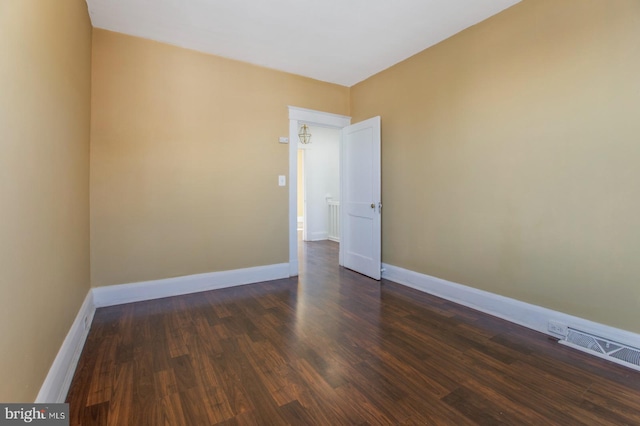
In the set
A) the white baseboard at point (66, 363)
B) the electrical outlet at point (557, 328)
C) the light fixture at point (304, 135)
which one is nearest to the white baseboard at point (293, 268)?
the white baseboard at point (66, 363)

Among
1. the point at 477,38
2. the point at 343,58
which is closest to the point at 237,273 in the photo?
the point at 343,58

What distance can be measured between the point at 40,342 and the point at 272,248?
8.41 feet

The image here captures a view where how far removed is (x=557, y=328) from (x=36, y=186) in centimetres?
347

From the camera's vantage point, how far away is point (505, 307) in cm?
258

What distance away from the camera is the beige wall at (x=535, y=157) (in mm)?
1965

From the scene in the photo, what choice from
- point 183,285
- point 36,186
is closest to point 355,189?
point 183,285

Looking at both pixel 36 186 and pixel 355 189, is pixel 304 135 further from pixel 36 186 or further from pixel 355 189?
pixel 36 186

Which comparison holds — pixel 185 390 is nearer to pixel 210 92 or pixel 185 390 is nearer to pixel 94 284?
pixel 94 284

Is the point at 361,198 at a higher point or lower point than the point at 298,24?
lower

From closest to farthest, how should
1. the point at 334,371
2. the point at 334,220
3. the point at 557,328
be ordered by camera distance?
1. the point at 334,371
2. the point at 557,328
3. the point at 334,220

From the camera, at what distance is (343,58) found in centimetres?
346

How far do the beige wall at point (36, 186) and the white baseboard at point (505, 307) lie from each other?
10.5ft

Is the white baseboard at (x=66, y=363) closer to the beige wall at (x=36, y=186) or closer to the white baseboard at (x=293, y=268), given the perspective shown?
the beige wall at (x=36, y=186)

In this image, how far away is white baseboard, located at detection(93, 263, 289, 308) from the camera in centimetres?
289
